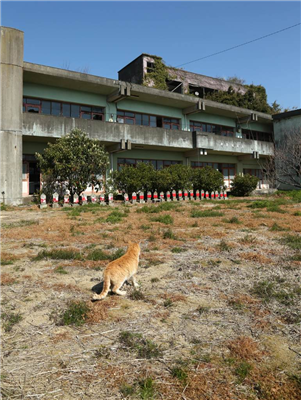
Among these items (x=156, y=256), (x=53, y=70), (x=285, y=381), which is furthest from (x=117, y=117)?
(x=285, y=381)

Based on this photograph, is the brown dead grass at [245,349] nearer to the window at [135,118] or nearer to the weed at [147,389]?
the weed at [147,389]

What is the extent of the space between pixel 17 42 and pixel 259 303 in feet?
66.9

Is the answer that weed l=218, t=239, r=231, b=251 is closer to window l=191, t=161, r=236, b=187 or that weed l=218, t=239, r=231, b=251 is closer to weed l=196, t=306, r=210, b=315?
weed l=196, t=306, r=210, b=315

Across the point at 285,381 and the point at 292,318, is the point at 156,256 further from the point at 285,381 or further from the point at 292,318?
the point at 285,381

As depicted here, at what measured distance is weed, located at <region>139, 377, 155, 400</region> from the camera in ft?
6.95

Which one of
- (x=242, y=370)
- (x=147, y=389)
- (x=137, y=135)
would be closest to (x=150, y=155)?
(x=137, y=135)

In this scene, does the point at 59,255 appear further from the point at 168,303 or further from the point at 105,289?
the point at 168,303

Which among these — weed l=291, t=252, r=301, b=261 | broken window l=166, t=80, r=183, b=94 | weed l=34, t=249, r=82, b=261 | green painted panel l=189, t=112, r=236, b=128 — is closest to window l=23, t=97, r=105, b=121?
green painted panel l=189, t=112, r=236, b=128

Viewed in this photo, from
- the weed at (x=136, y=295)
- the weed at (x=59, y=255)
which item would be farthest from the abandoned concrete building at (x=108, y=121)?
the weed at (x=136, y=295)

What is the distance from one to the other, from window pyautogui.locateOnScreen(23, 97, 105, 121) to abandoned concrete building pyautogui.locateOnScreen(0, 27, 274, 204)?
0.07 m

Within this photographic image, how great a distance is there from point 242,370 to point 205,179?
2107 centimetres

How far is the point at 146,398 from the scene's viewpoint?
82.8 inches

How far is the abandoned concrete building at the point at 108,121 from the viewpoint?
17.7 meters

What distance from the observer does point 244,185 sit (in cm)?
2617
